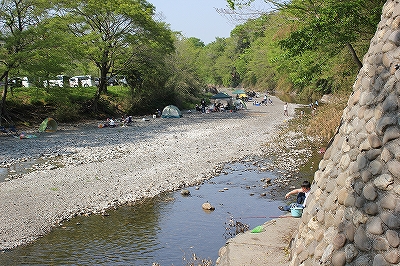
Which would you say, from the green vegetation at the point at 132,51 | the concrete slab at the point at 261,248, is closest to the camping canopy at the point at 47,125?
the green vegetation at the point at 132,51

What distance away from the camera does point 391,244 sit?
15.7 feet

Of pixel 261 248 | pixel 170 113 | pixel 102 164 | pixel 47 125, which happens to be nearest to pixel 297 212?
pixel 261 248

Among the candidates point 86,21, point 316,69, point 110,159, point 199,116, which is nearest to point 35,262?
point 110,159

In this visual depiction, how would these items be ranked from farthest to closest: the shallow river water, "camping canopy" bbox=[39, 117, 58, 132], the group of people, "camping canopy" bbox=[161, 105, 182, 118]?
1. the group of people
2. "camping canopy" bbox=[161, 105, 182, 118]
3. "camping canopy" bbox=[39, 117, 58, 132]
4. the shallow river water

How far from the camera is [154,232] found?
1200 cm

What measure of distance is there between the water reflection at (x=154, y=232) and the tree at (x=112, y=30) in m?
23.8

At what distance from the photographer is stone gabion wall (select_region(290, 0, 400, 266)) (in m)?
4.96

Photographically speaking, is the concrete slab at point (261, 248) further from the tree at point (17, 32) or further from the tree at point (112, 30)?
the tree at point (112, 30)

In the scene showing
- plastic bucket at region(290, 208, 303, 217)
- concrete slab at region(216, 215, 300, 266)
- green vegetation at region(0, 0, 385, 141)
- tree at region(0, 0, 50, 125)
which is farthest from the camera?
tree at region(0, 0, 50, 125)

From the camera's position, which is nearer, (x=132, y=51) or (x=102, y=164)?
(x=102, y=164)

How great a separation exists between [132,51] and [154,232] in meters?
30.8

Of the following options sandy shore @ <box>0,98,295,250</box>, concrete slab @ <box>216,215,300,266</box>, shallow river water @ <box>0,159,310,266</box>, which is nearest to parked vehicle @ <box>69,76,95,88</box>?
sandy shore @ <box>0,98,295,250</box>

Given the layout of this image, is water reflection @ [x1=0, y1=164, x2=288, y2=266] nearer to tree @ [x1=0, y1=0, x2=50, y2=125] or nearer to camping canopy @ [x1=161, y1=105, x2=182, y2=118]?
tree @ [x1=0, y1=0, x2=50, y2=125]

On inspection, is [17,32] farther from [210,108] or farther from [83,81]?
[83,81]
